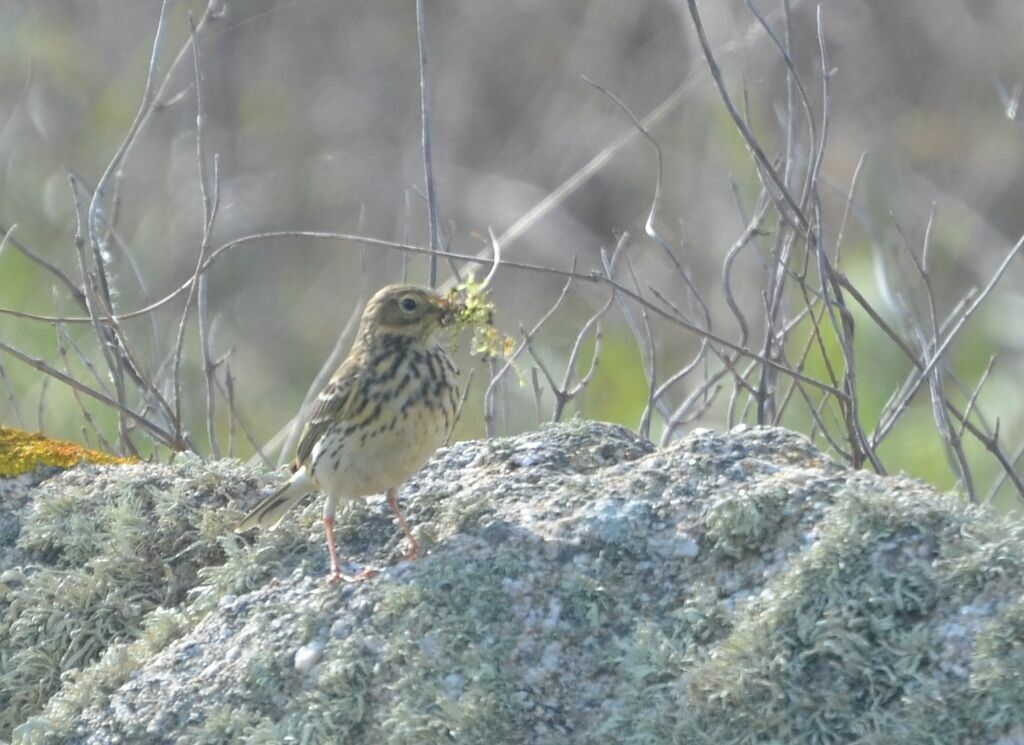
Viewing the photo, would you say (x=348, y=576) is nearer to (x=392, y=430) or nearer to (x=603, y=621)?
(x=392, y=430)

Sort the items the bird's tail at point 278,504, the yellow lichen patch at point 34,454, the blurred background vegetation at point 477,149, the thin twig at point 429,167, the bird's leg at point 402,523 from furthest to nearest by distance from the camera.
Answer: the blurred background vegetation at point 477,149 → the thin twig at point 429,167 → the yellow lichen patch at point 34,454 → the bird's tail at point 278,504 → the bird's leg at point 402,523

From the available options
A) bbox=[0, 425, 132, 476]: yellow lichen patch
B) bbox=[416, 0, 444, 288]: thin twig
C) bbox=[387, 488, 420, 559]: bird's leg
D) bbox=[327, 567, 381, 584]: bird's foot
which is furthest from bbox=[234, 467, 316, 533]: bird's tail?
bbox=[416, 0, 444, 288]: thin twig

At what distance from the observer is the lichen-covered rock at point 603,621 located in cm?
375

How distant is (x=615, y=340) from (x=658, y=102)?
2.44 m

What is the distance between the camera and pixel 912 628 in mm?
3812

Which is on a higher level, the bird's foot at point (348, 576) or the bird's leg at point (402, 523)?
the bird's leg at point (402, 523)

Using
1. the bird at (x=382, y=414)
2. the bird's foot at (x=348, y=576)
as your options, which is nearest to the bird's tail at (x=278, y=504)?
the bird at (x=382, y=414)

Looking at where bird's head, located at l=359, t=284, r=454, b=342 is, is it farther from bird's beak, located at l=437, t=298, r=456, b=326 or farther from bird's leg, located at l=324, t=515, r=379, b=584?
bird's leg, located at l=324, t=515, r=379, b=584

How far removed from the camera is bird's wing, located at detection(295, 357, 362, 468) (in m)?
5.15

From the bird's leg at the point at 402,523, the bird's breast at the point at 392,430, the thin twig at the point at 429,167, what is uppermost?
the thin twig at the point at 429,167

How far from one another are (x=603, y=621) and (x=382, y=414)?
1163 mm

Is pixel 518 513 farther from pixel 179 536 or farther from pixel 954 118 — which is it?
pixel 954 118

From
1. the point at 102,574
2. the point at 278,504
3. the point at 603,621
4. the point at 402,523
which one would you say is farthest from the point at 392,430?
the point at 603,621

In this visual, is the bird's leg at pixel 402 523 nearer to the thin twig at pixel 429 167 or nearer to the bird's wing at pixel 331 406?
the bird's wing at pixel 331 406
